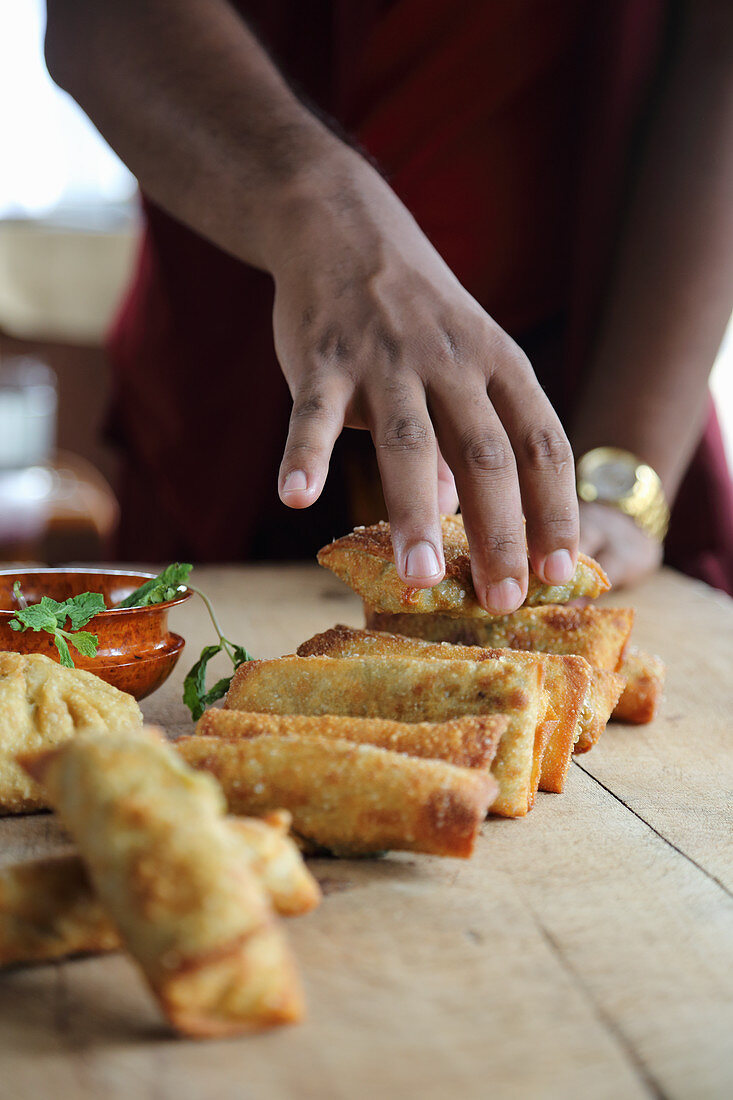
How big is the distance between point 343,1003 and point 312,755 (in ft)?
0.63

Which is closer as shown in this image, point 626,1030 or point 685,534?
point 626,1030

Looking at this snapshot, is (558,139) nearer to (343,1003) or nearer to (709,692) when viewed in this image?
(709,692)

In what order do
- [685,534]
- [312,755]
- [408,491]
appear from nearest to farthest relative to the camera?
[312,755] → [408,491] → [685,534]

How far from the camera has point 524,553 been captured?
99 centimetres

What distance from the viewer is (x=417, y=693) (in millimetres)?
867

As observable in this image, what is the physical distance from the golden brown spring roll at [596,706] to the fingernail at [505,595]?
10cm

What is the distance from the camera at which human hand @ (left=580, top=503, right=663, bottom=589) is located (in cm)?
172

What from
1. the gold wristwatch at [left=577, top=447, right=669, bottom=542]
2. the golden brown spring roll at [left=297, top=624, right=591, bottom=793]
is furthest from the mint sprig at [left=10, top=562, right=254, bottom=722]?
the gold wristwatch at [left=577, top=447, right=669, bottom=542]

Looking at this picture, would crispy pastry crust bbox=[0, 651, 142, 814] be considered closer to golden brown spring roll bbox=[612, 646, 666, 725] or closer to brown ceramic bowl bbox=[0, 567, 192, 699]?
brown ceramic bowl bbox=[0, 567, 192, 699]

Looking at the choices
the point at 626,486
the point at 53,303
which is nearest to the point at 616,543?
the point at 626,486

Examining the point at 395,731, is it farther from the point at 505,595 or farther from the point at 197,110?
the point at 197,110

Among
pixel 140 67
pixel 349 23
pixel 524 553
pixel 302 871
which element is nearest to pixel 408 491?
pixel 524 553

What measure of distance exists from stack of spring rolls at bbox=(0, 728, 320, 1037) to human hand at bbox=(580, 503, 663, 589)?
3.99 ft

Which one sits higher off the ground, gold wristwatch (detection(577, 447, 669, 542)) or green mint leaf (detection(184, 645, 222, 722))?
gold wristwatch (detection(577, 447, 669, 542))
